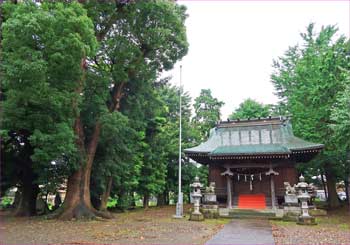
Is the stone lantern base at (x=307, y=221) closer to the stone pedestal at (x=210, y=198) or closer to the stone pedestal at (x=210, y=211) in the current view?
the stone pedestal at (x=210, y=211)

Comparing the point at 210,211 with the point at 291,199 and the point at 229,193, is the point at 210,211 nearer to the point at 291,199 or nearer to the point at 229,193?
the point at 229,193

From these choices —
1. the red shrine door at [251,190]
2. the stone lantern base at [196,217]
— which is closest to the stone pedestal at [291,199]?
the red shrine door at [251,190]

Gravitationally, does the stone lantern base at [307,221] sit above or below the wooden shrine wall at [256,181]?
below

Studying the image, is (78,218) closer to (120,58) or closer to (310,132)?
(120,58)

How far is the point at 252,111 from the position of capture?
3109 centimetres

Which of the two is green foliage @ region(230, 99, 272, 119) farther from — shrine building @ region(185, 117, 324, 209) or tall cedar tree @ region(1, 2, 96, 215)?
tall cedar tree @ region(1, 2, 96, 215)

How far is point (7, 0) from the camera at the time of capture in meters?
12.0

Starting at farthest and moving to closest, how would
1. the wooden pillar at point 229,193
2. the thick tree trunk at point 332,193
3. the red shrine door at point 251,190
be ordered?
the thick tree trunk at point 332,193 → the red shrine door at point 251,190 → the wooden pillar at point 229,193

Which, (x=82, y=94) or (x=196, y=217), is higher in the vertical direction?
(x=82, y=94)

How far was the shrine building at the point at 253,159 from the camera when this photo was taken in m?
17.1

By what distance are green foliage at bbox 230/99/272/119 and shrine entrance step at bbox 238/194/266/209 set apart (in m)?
13.1

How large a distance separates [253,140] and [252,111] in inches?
493

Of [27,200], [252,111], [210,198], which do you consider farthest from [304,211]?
[252,111]

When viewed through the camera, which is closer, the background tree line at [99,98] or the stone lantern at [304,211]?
the background tree line at [99,98]
